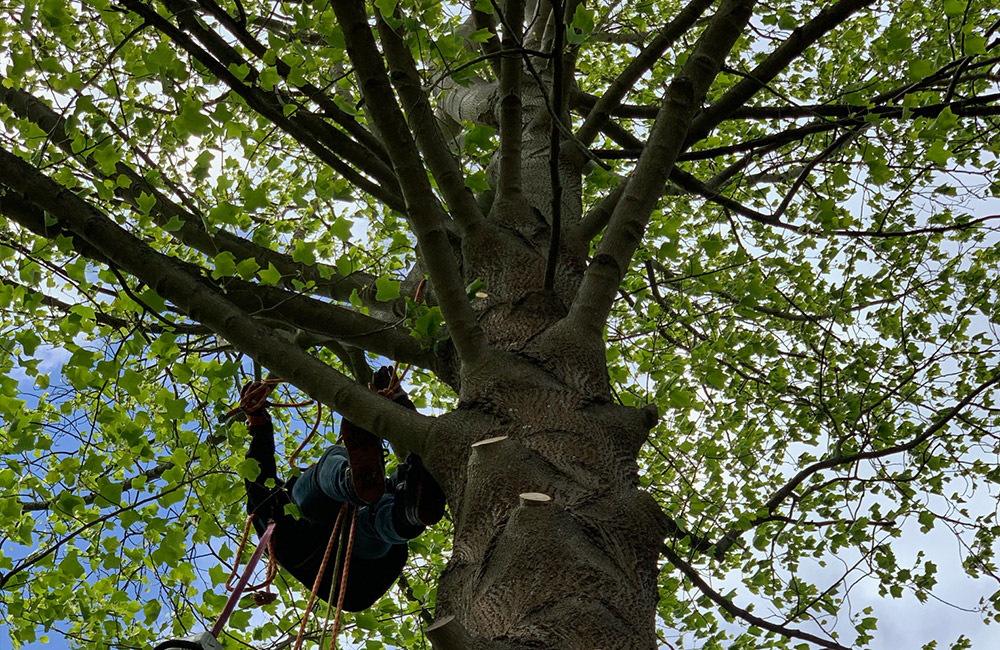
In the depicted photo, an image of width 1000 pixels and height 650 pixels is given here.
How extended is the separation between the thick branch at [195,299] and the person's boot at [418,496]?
278 mm

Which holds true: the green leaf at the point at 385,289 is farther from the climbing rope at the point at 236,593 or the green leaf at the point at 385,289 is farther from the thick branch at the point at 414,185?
→ the climbing rope at the point at 236,593

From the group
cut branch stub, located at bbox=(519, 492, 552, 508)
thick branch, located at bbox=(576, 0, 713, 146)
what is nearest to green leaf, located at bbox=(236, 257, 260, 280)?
cut branch stub, located at bbox=(519, 492, 552, 508)

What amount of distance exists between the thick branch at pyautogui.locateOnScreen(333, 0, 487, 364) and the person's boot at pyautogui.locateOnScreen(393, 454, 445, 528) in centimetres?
43

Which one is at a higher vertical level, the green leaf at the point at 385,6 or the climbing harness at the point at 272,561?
the green leaf at the point at 385,6

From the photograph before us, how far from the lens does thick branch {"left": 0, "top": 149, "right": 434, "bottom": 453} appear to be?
2.55 meters

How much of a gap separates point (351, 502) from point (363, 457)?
32 cm

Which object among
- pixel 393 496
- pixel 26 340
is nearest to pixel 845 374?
pixel 393 496

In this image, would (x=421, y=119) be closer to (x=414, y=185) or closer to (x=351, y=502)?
(x=414, y=185)

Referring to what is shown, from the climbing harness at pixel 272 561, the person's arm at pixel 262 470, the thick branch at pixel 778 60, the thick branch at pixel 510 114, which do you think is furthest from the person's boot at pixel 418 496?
the thick branch at pixel 778 60

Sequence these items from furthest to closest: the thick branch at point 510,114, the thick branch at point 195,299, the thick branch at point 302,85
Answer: the thick branch at point 510,114 < the thick branch at point 302,85 < the thick branch at point 195,299

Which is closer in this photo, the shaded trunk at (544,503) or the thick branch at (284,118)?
the shaded trunk at (544,503)

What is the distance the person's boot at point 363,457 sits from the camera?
2695 millimetres

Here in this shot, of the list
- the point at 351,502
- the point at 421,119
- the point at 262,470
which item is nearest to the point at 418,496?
the point at 351,502

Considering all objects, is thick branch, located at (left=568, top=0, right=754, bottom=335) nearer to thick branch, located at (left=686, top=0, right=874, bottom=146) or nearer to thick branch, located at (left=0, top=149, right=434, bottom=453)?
thick branch, located at (left=686, top=0, right=874, bottom=146)
